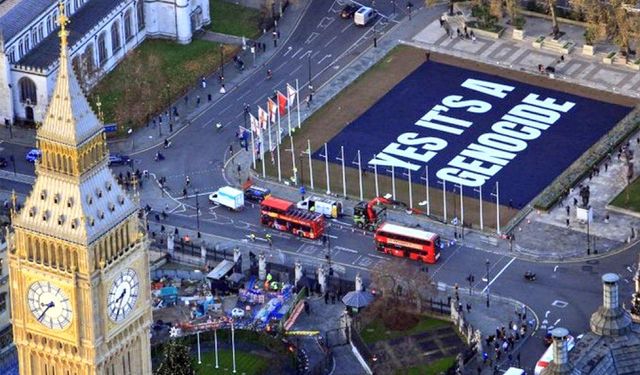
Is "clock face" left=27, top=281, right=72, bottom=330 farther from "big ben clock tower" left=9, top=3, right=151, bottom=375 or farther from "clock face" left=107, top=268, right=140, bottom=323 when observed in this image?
"clock face" left=107, top=268, right=140, bottom=323

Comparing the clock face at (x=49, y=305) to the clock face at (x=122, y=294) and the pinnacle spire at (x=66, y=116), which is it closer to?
the clock face at (x=122, y=294)

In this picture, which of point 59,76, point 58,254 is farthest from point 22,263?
point 59,76

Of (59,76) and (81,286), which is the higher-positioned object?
(59,76)

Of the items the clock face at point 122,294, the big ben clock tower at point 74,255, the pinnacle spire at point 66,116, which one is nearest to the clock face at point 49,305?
the big ben clock tower at point 74,255

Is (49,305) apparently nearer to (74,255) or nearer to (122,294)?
(74,255)

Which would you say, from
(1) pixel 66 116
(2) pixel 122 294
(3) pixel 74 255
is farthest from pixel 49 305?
(1) pixel 66 116

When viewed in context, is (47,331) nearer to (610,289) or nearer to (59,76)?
(59,76)
